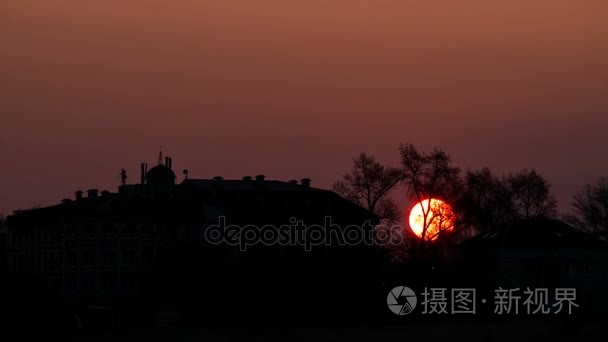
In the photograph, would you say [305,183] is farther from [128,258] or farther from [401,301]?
[401,301]

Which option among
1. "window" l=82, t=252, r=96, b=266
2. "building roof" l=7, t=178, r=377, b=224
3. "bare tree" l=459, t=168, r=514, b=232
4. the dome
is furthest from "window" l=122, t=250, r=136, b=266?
"bare tree" l=459, t=168, r=514, b=232

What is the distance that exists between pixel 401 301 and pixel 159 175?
53.8 meters

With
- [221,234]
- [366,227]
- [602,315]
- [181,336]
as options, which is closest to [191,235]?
[221,234]

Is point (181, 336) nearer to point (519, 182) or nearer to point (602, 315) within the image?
point (602, 315)

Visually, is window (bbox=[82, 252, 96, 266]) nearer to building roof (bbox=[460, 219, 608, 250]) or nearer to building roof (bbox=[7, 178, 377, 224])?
building roof (bbox=[7, 178, 377, 224])

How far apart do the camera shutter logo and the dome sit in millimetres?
50930

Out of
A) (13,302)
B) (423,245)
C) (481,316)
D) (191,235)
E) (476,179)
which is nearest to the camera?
(13,302)

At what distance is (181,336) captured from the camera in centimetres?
7394

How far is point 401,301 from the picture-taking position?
91500mm

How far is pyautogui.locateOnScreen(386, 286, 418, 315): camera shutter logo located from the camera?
90.9m

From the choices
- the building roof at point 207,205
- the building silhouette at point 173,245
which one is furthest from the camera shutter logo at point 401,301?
the building roof at point 207,205

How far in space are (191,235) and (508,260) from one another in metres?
39.0

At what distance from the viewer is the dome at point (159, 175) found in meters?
138

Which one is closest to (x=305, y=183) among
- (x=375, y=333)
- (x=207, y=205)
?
(x=207, y=205)
